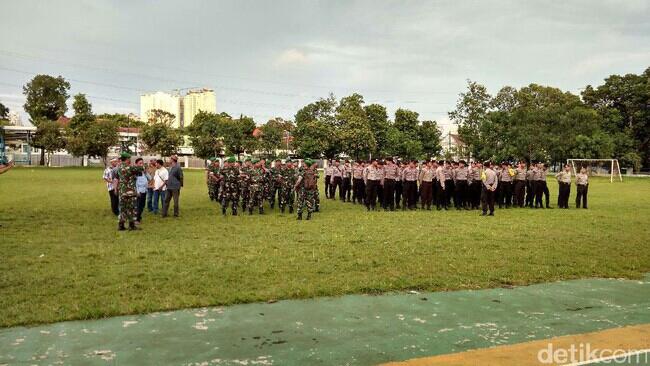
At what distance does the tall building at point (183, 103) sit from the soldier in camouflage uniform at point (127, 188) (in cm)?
10349

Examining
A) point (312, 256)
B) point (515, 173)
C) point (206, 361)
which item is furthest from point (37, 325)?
point (515, 173)

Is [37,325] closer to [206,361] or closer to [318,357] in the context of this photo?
[206,361]

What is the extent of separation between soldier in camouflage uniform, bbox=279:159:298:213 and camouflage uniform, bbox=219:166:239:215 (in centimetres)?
183

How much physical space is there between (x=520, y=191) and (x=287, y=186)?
9079mm

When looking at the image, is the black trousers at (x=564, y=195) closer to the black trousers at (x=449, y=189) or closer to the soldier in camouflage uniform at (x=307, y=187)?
the black trousers at (x=449, y=189)

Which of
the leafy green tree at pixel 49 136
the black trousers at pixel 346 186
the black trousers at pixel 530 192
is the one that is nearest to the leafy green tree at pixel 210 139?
the leafy green tree at pixel 49 136

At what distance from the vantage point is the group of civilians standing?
15152 mm

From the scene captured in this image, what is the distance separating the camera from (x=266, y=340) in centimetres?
541

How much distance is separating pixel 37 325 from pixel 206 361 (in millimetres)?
2249

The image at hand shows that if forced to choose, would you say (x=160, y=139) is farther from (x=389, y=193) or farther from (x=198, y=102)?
(x=198, y=102)

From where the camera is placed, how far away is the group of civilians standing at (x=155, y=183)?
15152 mm

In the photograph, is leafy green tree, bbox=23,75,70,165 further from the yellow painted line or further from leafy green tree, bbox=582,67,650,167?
the yellow painted line

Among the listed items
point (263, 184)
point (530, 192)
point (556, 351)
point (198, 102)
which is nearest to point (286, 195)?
point (263, 184)

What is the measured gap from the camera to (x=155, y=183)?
16.5m
